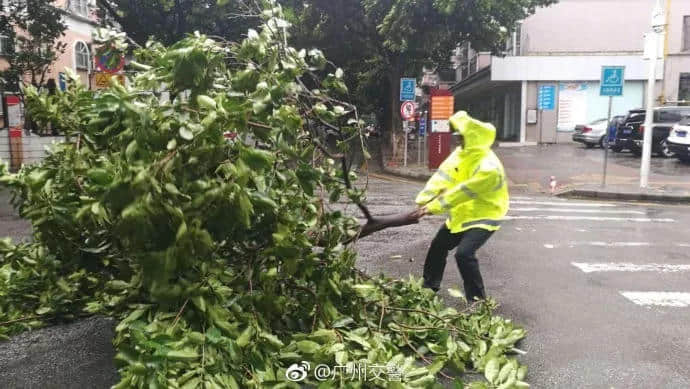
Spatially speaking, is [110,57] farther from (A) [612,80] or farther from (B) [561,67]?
(B) [561,67]

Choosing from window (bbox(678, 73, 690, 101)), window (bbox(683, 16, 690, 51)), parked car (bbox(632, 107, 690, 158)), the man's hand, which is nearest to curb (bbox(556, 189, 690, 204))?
parked car (bbox(632, 107, 690, 158))

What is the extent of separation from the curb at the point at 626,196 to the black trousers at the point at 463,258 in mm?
9940

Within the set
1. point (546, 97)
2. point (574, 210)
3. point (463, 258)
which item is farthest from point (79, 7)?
point (463, 258)

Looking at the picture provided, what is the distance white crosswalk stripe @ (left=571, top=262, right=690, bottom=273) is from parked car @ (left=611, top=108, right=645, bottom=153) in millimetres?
17564

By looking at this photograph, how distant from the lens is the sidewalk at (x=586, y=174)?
14016 mm

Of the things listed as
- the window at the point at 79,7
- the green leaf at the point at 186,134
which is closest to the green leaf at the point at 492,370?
the green leaf at the point at 186,134

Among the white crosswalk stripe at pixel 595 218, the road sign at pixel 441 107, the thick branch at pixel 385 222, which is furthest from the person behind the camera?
the road sign at pixel 441 107

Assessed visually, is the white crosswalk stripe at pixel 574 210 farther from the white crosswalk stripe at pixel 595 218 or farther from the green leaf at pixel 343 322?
the green leaf at pixel 343 322

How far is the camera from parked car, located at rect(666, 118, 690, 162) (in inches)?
766

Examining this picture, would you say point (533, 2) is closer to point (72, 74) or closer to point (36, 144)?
point (36, 144)

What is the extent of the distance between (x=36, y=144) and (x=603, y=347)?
61.1ft

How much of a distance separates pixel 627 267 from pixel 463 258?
305 centimetres

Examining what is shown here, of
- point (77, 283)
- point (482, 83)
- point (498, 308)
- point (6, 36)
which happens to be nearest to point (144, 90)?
point (77, 283)

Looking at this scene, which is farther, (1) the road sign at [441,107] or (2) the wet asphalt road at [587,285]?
(1) the road sign at [441,107]
